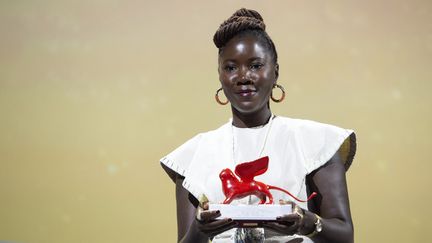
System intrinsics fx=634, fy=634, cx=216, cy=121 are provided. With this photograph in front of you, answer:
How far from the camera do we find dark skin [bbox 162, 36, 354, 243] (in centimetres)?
134

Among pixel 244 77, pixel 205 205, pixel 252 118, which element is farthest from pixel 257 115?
pixel 205 205

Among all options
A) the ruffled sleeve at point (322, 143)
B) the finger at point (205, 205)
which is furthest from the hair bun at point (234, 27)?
the finger at point (205, 205)

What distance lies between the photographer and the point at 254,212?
3.68 feet

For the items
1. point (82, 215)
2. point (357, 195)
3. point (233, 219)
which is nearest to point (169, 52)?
point (82, 215)

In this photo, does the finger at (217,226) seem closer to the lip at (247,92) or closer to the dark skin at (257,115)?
the dark skin at (257,115)

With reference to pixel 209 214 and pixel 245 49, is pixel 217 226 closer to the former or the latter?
pixel 209 214

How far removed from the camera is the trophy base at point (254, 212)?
1118 mm

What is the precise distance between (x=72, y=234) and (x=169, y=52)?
684 mm

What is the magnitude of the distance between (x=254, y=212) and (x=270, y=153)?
0.32 meters

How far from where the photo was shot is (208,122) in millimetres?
1995

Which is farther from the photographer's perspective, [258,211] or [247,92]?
[247,92]

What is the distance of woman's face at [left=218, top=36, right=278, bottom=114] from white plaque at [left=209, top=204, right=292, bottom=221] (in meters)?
0.34

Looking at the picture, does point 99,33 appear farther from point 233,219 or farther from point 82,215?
point 233,219

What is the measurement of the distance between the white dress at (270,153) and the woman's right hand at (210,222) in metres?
0.17
